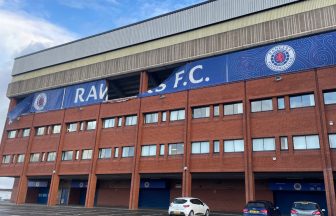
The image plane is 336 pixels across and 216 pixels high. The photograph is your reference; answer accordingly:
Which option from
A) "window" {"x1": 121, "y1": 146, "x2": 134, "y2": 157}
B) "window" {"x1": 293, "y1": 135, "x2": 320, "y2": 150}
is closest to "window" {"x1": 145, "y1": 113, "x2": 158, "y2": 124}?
"window" {"x1": 121, "y1": 146, "x2": 134, "y2": 157}

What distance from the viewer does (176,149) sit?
32.9m

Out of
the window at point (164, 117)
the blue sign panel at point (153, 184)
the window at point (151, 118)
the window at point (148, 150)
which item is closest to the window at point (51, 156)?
the blue sign panel at point (153, 184)

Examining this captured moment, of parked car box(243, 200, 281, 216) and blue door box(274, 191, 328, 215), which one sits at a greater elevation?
blue door box(274, 191, 328, 215)

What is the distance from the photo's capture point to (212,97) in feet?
106

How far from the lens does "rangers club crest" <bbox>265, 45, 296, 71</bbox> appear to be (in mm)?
29312

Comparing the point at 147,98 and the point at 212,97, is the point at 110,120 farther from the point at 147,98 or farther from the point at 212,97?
the point at 212,97

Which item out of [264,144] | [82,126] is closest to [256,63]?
[264,144]

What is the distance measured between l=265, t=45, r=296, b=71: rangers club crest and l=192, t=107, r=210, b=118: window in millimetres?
7691

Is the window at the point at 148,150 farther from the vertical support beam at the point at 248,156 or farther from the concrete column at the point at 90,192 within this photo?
the vertical support beam at the point at 248,156

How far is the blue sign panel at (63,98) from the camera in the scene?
4125 cm

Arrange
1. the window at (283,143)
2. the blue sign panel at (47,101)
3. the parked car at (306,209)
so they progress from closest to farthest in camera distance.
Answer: the parked car at (306,209) < the window at (283,143) < the blue sign panel at (47,101)

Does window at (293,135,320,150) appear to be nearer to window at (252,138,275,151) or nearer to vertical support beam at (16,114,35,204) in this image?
window at (252,138,275,151)

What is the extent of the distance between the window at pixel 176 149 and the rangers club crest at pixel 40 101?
2317 centimetres

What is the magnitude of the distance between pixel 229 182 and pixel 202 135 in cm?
630
